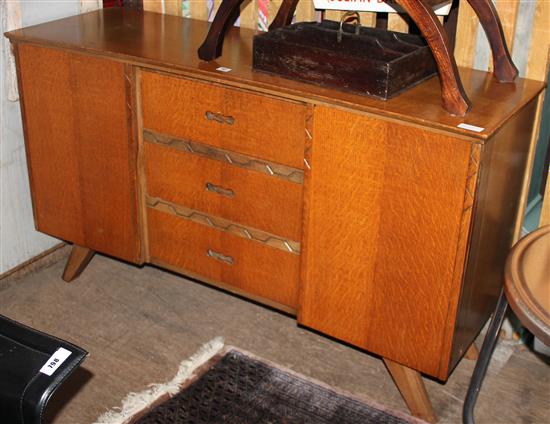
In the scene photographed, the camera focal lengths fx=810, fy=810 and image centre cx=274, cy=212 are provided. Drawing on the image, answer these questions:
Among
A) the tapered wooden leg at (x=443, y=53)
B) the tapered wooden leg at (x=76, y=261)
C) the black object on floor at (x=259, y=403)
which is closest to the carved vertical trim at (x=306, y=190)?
the black object on floor at (x=259, y=403)

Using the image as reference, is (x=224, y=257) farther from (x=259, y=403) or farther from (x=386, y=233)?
(x=386, y=233)

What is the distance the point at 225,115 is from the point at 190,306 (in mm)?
760

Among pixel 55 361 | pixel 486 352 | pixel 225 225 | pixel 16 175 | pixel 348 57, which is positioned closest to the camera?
pixel 55 361

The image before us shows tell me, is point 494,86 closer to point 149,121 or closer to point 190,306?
point 149,121

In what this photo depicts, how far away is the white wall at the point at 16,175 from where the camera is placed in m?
2.56

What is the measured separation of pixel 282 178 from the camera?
7.09 feet

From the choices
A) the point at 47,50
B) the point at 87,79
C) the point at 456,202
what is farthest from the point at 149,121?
the point at 456,202

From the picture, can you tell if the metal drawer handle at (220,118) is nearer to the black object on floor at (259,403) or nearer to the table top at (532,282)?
the black object on floor at (259,403)

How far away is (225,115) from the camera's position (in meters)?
2.19

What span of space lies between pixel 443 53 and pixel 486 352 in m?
0.69

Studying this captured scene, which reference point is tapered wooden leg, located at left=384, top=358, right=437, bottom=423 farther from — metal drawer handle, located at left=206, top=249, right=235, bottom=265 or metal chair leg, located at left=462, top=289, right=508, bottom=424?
metal drawer handle, located at left=206, top=249, right=235, bottom=265

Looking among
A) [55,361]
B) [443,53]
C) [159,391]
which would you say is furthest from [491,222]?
[55,361]

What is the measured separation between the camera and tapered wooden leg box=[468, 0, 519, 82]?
2055mm

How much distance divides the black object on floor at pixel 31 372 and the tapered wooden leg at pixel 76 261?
4.74 feet
